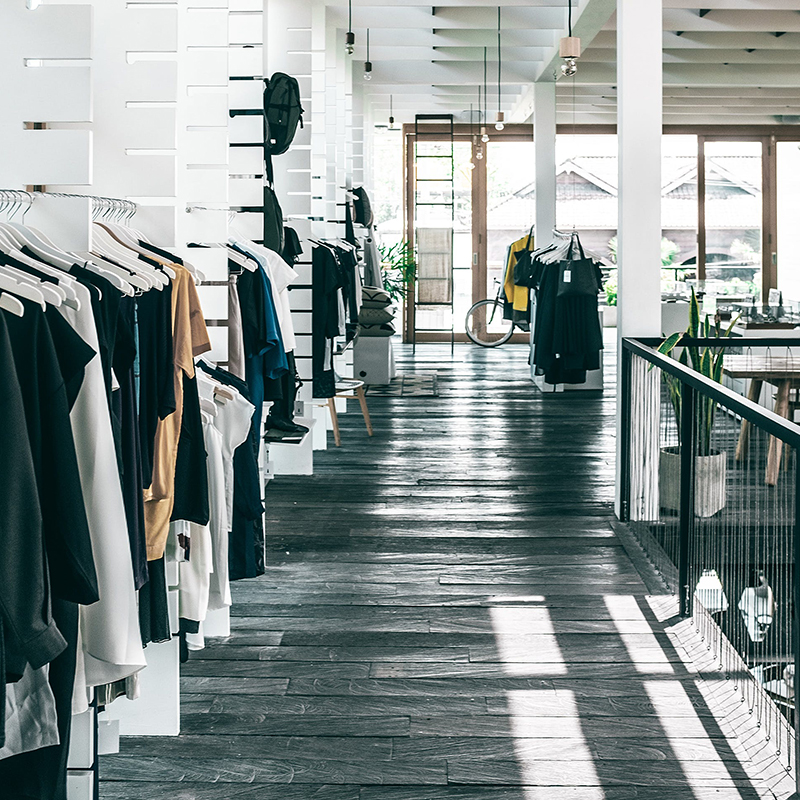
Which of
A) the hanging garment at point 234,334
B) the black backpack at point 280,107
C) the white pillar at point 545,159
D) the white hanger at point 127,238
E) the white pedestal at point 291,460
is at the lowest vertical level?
the white pedestal at point 291,460

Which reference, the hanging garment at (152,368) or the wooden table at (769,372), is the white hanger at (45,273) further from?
the wooden table at (769,372)

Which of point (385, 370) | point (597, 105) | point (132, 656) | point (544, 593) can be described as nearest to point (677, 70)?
point (597, 105)

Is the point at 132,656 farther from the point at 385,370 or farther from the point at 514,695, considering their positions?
the point at 385,370

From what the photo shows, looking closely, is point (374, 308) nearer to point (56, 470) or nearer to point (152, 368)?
point (152, 368)

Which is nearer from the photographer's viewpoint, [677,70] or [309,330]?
[309,330]

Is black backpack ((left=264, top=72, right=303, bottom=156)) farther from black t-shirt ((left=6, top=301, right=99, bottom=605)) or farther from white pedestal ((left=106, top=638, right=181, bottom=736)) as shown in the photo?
black t-shirt ((left=6, top=301, right=99, bottom=605))

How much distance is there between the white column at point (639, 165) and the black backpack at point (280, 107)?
161 cm

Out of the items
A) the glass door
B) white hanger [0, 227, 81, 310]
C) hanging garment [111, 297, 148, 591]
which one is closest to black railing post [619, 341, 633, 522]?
hanging garment [111, 297, 148, 591]

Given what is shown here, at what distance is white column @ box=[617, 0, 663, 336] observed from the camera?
16.2ft

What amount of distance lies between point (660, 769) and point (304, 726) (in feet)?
3.24

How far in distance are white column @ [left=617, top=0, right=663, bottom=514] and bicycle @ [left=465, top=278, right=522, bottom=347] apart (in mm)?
8516

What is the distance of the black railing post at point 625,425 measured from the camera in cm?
500

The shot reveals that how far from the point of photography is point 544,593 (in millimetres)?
4113

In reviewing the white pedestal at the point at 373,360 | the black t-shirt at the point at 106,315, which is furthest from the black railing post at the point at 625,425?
the white pedestal at the point at 373,360
